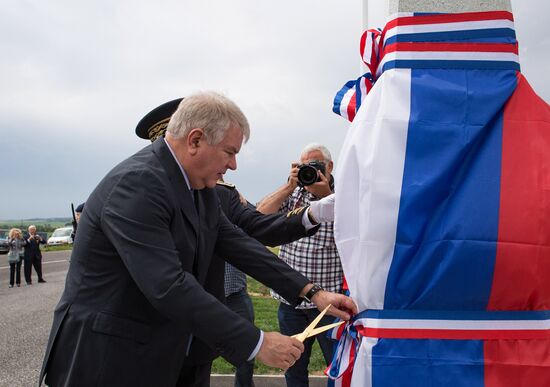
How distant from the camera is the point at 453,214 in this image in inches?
72.8

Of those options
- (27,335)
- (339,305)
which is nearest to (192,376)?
(339,305)

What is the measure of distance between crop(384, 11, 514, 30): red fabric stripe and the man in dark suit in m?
0.77

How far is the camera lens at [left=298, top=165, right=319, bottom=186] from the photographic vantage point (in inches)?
125

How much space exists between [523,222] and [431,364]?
62 cm

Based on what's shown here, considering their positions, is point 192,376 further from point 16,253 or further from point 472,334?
point 16,253

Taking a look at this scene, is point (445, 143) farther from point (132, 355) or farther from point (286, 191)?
point (286, 191)

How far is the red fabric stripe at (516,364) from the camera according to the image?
184 centimetres

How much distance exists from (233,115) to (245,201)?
153cm

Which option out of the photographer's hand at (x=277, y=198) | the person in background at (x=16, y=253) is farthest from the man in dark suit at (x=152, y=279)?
the person in background at (x=16, y=253)

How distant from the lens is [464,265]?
72.1 inches

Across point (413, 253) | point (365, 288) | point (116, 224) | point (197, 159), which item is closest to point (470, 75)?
point (413, 253)

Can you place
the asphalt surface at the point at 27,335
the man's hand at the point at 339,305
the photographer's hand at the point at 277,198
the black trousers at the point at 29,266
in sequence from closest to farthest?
the man's hand at the point at 339,305
the photographer's hand at the point at 277,198
the asphalt surface at the point at 27,335
the black trousers at the point at 29,266

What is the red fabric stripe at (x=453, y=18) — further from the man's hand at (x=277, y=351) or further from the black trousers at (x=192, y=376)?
the black trousers at (x=192, y=376)

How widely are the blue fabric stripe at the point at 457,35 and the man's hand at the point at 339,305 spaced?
1092mm
